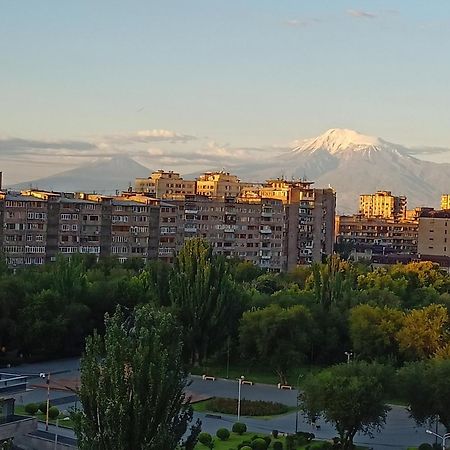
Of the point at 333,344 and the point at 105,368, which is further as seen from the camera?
the point at 333,344

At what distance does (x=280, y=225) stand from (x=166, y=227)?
40.0 feet

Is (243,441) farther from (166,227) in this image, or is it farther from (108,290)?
(166,227)

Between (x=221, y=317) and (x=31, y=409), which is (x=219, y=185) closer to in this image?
(x=221, y=317)

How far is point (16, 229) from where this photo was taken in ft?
177

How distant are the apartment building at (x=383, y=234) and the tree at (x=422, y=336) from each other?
68564 millimetres

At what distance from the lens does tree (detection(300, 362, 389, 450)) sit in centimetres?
2388

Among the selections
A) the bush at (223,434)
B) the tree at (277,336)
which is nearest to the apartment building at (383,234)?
Answer: the tree at (277,336)

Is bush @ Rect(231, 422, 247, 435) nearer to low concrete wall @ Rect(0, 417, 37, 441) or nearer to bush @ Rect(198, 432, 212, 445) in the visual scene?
bush @ Rect(198, 432, 212, 445)

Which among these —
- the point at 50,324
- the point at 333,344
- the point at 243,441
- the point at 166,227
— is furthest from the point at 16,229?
the point at 243,441

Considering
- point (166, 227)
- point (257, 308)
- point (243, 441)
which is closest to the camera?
point (243, 441)

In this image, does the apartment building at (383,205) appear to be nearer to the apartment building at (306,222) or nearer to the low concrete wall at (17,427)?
the apartment building at (306,222)

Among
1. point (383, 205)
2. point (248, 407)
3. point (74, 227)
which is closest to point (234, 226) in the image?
point (74, 227)

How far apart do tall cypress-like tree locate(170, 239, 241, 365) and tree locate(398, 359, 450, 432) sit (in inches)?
493

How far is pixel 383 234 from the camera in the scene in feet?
348
